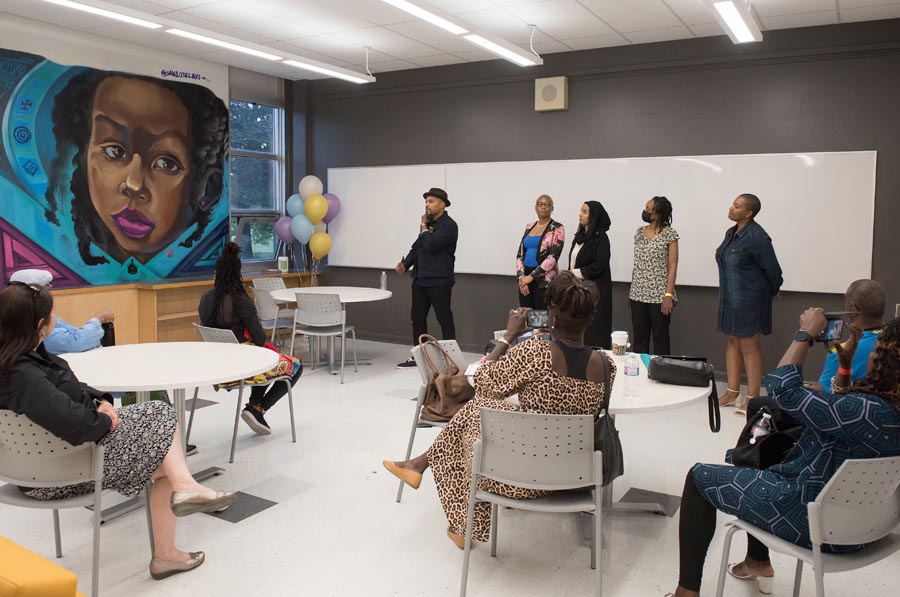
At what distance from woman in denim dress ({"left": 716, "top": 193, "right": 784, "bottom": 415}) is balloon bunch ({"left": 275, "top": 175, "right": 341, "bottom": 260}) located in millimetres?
4478

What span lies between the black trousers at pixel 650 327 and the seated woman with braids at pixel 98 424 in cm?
422

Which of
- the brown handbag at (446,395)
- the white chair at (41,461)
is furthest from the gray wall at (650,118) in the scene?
the white chair at (41,461)

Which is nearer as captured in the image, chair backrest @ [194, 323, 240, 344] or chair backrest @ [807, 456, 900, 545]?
chair backrest @ [807, 456, 900, 545]

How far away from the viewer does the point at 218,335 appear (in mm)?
4348

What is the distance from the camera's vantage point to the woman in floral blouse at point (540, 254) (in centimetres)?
653

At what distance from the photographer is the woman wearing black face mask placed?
6.02m

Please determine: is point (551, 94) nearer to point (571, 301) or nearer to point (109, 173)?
point (109, 173)

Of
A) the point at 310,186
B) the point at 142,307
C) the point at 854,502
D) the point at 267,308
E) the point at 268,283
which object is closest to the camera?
the point at 854,502

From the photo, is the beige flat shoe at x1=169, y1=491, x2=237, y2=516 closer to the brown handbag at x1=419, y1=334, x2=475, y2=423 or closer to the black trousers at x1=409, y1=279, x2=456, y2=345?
the brown handbag at x1=419, y1=334, x2=475, y2=423

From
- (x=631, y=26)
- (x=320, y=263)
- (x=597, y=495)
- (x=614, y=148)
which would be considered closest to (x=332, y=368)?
(x=320, y=263)

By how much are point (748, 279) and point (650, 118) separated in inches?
80.3

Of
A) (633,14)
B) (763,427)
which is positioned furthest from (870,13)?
(763,427)

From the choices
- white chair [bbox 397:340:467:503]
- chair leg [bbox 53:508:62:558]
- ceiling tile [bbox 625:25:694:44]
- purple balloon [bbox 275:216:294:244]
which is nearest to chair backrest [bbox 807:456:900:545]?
white chair [bbox 397:340:467:503]

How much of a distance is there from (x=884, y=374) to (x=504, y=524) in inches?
73.3
